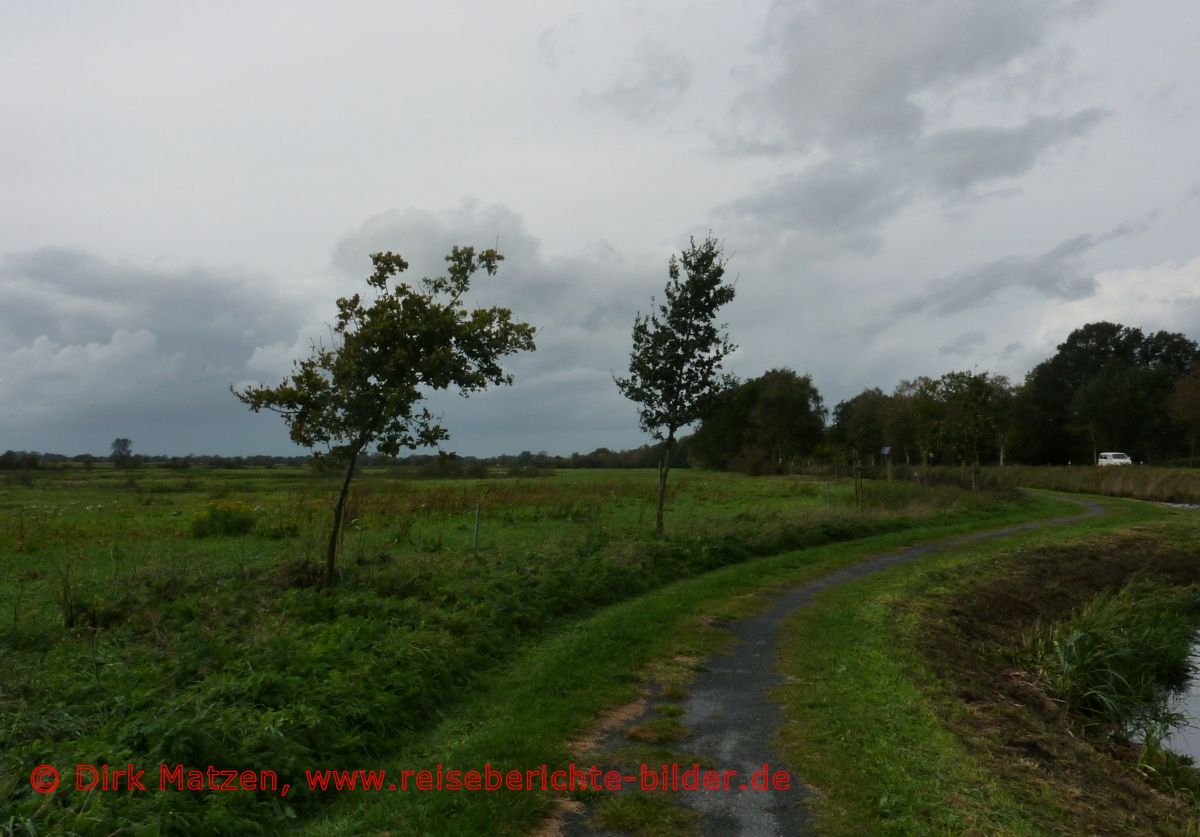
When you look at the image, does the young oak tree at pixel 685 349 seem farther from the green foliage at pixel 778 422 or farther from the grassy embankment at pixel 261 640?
the green foliage at pixel 778 422

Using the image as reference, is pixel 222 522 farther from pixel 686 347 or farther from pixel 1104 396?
pixel 1104 396

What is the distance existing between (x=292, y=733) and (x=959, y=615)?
487 inches

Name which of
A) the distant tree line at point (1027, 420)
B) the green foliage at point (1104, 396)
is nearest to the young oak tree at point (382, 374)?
the distant tree line at point (1027, 420)

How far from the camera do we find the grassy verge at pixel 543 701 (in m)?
5.62

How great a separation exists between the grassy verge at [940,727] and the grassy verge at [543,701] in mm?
1573

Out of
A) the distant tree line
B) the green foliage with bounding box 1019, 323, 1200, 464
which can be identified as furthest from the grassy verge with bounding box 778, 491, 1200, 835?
the green foliage with bounding box 1019, 323, 1200, 464

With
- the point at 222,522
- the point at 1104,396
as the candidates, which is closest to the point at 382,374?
the point at 222,522

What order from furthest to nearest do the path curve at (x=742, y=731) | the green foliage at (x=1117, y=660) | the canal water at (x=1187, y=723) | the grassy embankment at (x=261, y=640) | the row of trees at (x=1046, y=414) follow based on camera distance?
the row of trees at (x=1046, y=414) → the green foliage at (x=1117, y=660) → the canal water at (x=1187, y=723) → the grassy embankment at (x=261, y=640) → the path curve at (x=742, y=731)

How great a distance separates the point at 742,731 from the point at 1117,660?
9.45 metres

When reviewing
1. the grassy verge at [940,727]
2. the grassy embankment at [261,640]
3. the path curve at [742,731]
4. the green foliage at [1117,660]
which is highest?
the grassy embankment at [261,640]

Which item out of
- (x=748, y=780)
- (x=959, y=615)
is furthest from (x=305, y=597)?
(x=959, y=615)

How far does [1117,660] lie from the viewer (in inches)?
526

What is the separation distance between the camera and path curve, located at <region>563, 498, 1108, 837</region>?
559 cm

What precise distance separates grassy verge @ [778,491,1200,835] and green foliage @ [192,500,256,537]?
754 inches
